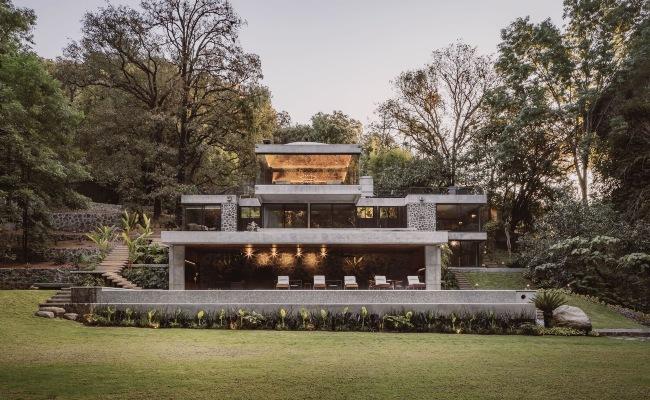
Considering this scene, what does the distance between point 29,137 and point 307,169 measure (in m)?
14.8

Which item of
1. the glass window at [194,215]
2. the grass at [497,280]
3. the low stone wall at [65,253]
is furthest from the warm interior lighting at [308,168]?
the low stone wall at [65,253]

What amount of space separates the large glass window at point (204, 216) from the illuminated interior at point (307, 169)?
6.28m

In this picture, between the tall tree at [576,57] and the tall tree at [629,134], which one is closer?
the tall tree at [629,134]

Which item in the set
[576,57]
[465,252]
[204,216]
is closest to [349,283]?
[204,216]

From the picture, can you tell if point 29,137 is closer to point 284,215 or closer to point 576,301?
point 284,215

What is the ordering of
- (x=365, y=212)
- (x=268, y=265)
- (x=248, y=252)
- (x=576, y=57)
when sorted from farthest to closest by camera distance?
(x=365, y=212)
(x=576, y=57)
(x=268, y=265)
(x=248, y=252)

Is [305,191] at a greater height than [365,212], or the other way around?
[305,191]

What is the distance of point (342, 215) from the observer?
101 ft

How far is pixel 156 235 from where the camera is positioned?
108ft

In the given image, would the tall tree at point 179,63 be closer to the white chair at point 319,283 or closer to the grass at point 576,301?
the white chair at point 319,283

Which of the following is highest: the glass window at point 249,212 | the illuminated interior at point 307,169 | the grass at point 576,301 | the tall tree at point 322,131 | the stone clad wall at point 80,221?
the tall tree at point 322,131

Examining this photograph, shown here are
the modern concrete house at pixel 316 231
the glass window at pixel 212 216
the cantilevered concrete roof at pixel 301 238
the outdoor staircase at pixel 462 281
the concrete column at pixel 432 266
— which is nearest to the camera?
the cantilevered concrete roof at pixel 301 238

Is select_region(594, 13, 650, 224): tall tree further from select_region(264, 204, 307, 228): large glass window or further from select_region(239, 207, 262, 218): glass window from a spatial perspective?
select_region(239, 207, 262, 218): glass window

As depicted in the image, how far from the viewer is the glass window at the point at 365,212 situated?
113 feet
